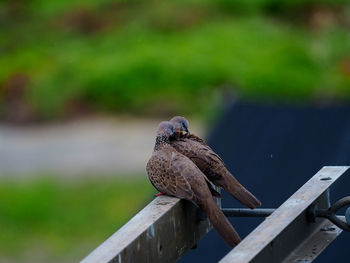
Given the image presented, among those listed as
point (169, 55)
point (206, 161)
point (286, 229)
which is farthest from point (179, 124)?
point (169, 55)

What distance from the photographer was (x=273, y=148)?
19.9 ft

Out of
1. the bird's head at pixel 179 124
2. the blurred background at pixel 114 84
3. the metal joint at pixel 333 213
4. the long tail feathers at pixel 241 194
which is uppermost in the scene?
the metal joint at pixel 333 213

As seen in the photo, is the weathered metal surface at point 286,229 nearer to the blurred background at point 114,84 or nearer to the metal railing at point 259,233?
the metal railing at point 259,233

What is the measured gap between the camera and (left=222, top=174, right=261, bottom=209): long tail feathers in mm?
4004

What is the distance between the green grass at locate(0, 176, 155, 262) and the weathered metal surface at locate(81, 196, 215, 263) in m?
6.84

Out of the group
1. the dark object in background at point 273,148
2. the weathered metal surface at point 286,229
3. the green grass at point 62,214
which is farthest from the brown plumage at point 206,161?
the green grass at point 62,214

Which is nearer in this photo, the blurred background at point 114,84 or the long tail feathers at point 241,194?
the long tail feathers at point 241,194

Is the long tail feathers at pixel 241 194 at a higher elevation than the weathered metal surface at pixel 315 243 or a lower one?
lower

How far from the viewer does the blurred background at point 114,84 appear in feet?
36.9

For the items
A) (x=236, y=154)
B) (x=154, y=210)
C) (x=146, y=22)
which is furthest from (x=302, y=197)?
(x=146, y=22)

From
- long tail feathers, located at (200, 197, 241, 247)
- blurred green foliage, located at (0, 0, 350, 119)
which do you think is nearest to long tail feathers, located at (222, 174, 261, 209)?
long tail feathers, located at (200, 197, 241, 247)

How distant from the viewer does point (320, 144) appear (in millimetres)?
5840

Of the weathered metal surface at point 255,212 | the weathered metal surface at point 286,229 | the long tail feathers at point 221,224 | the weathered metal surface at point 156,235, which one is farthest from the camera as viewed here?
the long tail feathers at point 221,224

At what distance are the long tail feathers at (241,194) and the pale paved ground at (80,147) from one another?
8.00m
